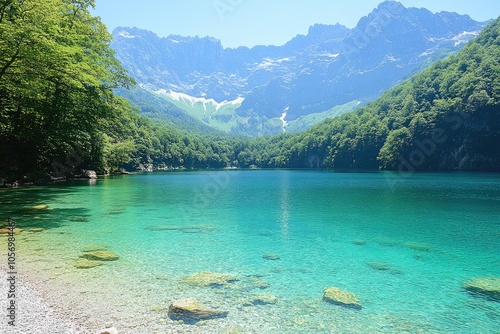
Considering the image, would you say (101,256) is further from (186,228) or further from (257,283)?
(186,228)

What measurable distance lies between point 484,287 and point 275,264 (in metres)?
8.23

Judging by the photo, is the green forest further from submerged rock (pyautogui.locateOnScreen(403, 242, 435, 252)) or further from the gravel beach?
submerged rock (pyautogui.locateOnScreen(403, 242, 435, 252))

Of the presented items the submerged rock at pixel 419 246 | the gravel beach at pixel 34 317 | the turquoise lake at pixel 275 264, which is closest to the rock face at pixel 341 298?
the turquoise lake at pixel 275 264

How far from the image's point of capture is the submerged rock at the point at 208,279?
488 inches

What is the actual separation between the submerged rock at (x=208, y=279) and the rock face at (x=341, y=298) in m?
3.63

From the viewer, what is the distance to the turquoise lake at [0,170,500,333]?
31.9 ft

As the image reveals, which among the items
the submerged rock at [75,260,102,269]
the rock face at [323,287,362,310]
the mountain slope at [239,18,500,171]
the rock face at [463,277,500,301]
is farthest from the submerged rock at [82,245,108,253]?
the mountain slope at [239,18,500,171]

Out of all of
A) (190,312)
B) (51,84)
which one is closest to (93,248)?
(190,312)

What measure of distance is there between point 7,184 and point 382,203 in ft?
150

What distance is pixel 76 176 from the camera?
221ft

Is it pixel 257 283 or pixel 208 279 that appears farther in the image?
pixel 208 279

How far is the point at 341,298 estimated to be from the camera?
11195 millimetres

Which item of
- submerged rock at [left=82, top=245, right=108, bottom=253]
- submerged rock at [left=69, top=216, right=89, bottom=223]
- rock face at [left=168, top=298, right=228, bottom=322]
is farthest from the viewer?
submerged rock at [left=69, top=216, right=89, bottom=223]

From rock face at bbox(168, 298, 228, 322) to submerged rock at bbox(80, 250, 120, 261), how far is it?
262 inches
